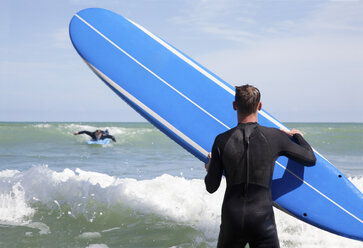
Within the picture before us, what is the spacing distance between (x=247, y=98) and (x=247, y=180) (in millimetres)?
446

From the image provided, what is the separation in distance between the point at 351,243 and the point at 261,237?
2543 millimetres

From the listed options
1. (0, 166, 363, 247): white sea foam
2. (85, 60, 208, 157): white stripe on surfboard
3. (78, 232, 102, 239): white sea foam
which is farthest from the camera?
(0, 166, 363, 247): white sea foam

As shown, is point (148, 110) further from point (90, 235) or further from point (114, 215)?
point (114, 215)

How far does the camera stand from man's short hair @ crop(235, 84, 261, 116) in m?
2.04

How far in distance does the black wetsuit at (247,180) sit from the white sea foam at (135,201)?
213 centimetres

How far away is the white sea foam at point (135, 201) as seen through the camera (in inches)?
175

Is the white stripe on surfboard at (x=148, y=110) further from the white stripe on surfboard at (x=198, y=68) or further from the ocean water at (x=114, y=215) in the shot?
the ocean water at (x=114, y=215)

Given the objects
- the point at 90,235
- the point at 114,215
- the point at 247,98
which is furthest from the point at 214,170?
the point at 114,215

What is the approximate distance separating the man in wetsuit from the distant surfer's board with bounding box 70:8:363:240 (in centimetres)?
107

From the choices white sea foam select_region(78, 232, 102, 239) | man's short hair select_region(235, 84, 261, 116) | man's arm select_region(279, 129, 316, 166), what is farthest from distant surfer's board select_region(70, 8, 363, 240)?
white sea foam select_region(78, 232, 102, 239)

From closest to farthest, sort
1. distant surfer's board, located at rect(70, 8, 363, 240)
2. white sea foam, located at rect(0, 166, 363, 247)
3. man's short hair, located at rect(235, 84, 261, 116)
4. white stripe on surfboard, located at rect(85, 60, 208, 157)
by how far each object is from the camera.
A: man's short hair, located at rect(235, 84, 261, 116) → distant surfer's board, located at rect(70, 8, 363, 240) → white stripe on surfboard, located at rect(85, 60, 208, 157) → white sea foam, located at rect(0, 166, 363, 247)

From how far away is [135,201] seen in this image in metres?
5.46

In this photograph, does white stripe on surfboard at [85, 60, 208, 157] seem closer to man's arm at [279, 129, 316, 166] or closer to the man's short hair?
man's arm at [279, 129, 316, 166]

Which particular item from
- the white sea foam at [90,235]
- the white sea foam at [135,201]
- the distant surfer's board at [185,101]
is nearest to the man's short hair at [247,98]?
the distant surfer's board at [185,101]
